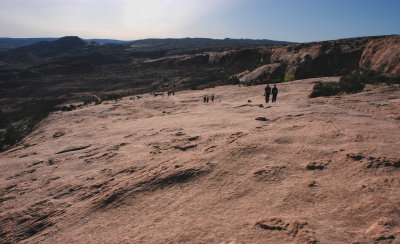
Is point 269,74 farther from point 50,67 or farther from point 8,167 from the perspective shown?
point 50,67

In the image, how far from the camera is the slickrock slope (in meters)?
3.22

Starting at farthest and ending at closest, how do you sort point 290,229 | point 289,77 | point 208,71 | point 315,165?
point 208,71, point 289,77, point 315,165, point 290,229

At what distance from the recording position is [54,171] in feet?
20.3

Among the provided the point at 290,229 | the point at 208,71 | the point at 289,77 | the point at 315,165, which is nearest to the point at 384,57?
the point at 289,77

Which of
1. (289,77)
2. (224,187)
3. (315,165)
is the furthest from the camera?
(289,77)

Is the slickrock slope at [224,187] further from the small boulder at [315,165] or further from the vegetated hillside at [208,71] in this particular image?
the vegetated hillside at [208,71]

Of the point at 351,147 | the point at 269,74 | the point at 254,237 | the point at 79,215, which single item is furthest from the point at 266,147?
the point at 269,74

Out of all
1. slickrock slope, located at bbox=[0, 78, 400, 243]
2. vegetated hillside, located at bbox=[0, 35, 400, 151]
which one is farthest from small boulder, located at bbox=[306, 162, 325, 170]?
vegetated hillside, located at bbox=[0, 35, 400, 151]

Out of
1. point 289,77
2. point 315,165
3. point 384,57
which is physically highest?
point 384,57

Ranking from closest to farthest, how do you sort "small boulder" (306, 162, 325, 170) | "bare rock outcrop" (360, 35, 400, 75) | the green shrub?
1. "small boulder" (306, 162, 325, 170)
2. "bare rock outcrop" (360, 35, 400, 75)
3. the green shrub

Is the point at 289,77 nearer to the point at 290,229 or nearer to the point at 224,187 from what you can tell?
the point at 224,187

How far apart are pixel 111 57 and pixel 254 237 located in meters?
Answer: 82.8

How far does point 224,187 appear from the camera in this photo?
424 cm

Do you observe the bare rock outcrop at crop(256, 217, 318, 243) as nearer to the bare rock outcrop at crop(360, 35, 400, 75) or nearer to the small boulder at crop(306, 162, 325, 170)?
the small boulder at crop(306, 162, 325, 170)
